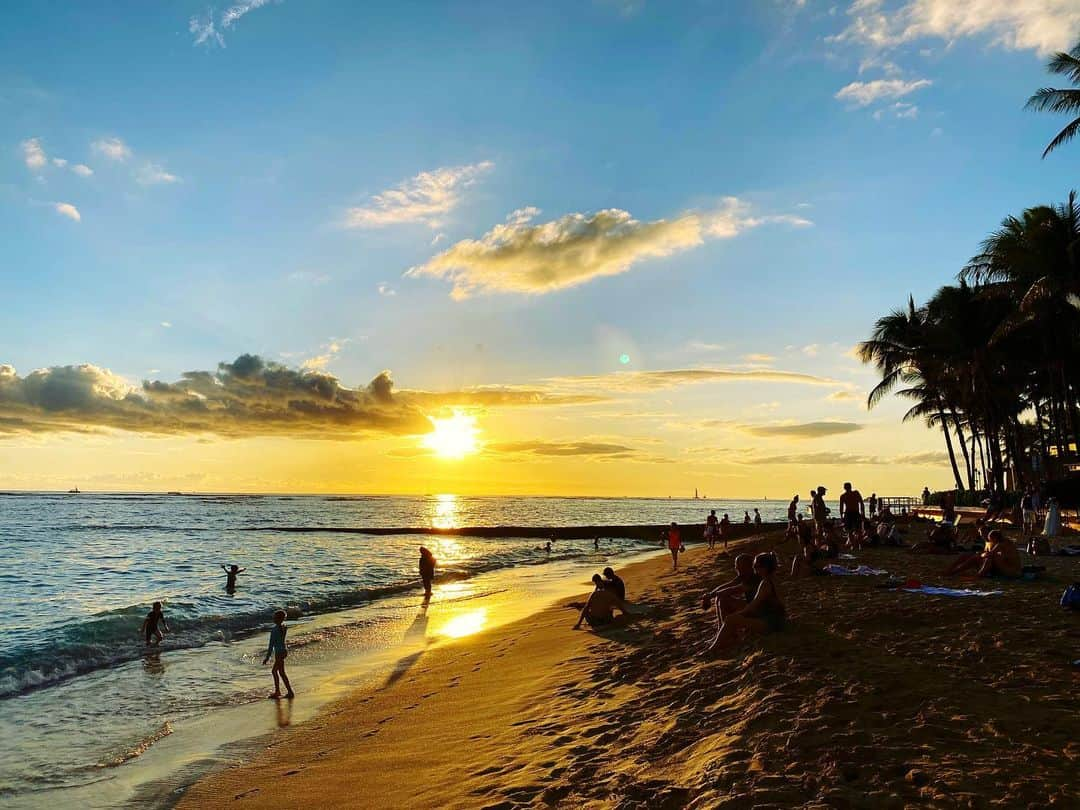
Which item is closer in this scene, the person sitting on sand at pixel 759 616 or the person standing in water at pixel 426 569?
the person sitting on sand at pixel 759 616

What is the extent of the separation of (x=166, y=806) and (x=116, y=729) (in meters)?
4.23

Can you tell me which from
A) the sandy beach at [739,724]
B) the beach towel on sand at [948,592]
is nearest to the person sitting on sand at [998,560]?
the sandy beach at [739,724]

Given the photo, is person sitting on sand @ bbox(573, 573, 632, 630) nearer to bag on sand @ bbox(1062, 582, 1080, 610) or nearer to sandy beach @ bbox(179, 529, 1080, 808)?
sandy beach @ bbox(179, 529, 1080, 808)

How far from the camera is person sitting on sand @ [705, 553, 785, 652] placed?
927 centimetres

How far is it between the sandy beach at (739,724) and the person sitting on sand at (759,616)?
10.8 inches

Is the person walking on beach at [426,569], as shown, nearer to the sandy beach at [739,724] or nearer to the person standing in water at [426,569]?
the person standing in water at [426,569]

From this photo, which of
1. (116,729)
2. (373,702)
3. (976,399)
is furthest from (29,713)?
(976,399)

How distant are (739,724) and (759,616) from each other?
3.36 metres

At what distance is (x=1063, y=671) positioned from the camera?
684cm

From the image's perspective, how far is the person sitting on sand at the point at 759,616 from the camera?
9273 millimetres

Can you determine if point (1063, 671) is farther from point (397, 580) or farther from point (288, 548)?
point (288, 548)

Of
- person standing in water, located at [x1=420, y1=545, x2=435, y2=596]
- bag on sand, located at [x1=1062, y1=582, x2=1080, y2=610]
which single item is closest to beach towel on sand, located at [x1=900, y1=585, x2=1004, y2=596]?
bag on sand, located at [x1=1062, y1=582, x2=1080, y2=610]

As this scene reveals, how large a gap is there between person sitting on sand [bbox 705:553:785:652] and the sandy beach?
27 cm

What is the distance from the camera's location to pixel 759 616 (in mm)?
9406
